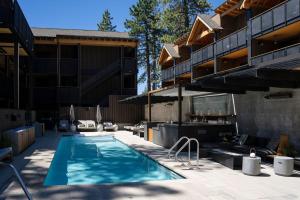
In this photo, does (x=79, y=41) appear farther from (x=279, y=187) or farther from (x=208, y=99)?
(x=279, y=187)

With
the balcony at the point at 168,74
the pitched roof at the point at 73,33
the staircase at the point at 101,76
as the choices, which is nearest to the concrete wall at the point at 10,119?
the staircase at the point at 101,76

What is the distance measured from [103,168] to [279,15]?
11311 millimetres

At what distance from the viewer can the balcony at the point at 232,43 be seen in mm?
19812

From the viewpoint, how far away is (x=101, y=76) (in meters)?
32.2

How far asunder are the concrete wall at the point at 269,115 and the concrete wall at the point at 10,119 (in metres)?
10.6

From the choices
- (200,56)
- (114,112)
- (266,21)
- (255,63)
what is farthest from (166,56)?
(266,21)

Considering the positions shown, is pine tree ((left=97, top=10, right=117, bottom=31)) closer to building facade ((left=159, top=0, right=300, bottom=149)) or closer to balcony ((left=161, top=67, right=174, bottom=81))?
balcony ((left=161, top=67, right=174, bottom=81))

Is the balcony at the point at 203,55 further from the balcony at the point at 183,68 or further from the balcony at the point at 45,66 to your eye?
the balcony at the point at 45,66

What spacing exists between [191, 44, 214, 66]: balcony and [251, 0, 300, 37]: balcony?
5.52 m

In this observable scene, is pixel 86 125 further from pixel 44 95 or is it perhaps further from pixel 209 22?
pixel 209 22

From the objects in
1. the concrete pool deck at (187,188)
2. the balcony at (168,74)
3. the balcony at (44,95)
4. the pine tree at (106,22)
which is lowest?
the concrete pool deck at (187,188)

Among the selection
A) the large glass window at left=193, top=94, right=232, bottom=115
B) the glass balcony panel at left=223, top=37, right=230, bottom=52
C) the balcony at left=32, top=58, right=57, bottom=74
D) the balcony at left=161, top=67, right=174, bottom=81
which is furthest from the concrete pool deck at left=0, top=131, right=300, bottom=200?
the balcony at left=32, top=58, right=57, bottom=74

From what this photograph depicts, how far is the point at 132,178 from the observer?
→ 395 inches

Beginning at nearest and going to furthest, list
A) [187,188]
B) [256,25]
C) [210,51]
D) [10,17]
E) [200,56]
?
1. [187,188]
2. [10,17]
3. [256,25]
4. [210,51]
5. [200,56]
